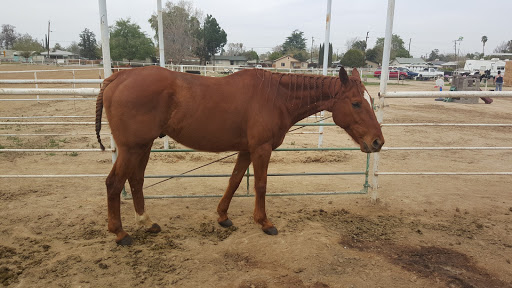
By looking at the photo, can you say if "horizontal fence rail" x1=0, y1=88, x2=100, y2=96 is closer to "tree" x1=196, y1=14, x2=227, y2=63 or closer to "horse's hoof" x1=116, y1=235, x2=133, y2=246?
"horse's hoof" x1=116, y1=235, x2=133, y2=246

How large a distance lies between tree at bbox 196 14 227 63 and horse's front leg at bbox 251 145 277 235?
4807 cm

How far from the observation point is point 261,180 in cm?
344

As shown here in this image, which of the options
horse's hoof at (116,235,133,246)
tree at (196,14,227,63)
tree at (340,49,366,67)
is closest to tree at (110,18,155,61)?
tree at (196,14,227,63)

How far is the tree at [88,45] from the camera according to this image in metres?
58.5

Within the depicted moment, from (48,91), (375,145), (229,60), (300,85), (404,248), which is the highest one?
(229,60)

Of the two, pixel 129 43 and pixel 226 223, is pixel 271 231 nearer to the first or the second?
pixel 226 223

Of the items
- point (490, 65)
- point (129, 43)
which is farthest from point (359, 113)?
point (490, 65)

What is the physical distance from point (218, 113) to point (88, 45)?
66533mm

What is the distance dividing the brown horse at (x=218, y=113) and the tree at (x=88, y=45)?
65.1 metres

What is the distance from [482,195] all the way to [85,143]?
7.92 m

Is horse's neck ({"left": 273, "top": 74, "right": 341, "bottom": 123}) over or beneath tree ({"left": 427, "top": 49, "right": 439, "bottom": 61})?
beneath

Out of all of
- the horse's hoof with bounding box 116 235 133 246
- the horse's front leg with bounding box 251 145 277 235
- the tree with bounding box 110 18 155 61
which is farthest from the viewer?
the tree with bounding box 110 18 155 61

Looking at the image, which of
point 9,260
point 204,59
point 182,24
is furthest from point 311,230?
point 204,59

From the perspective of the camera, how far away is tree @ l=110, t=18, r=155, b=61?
43.1m
